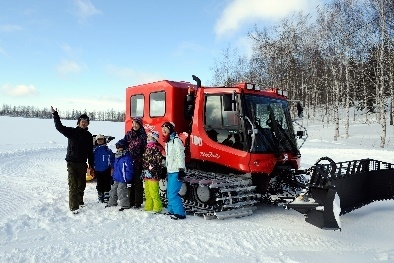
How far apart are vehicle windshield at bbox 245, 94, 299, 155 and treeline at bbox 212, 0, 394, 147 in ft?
54.0

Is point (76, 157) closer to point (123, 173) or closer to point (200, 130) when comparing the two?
point (123, 173)

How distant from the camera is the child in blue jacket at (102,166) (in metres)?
7.50

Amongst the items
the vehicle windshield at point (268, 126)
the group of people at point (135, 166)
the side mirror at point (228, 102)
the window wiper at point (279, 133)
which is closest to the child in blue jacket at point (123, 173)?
the group of people at point (135, 166)

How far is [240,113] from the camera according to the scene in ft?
21.5

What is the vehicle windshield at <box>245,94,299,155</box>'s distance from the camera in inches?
256

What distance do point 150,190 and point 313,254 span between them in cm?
309

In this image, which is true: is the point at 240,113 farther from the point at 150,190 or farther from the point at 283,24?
the point at 283,24

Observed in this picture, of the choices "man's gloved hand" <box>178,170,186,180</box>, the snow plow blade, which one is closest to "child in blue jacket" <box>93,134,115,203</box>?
"man's gloved hand" <box>178,170,186,180</box>

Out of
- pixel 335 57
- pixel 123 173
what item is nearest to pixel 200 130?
pixel 123 173

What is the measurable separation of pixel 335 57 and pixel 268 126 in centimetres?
2124

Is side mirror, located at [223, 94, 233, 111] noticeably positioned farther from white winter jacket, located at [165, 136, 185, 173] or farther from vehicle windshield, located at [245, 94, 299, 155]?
white winter jacket, located at [165, 136, 185, 173]

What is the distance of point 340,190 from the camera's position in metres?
5.96

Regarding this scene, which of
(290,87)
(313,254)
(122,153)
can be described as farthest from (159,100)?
(290,87)

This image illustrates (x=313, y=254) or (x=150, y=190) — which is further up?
(x=150, y=190)
